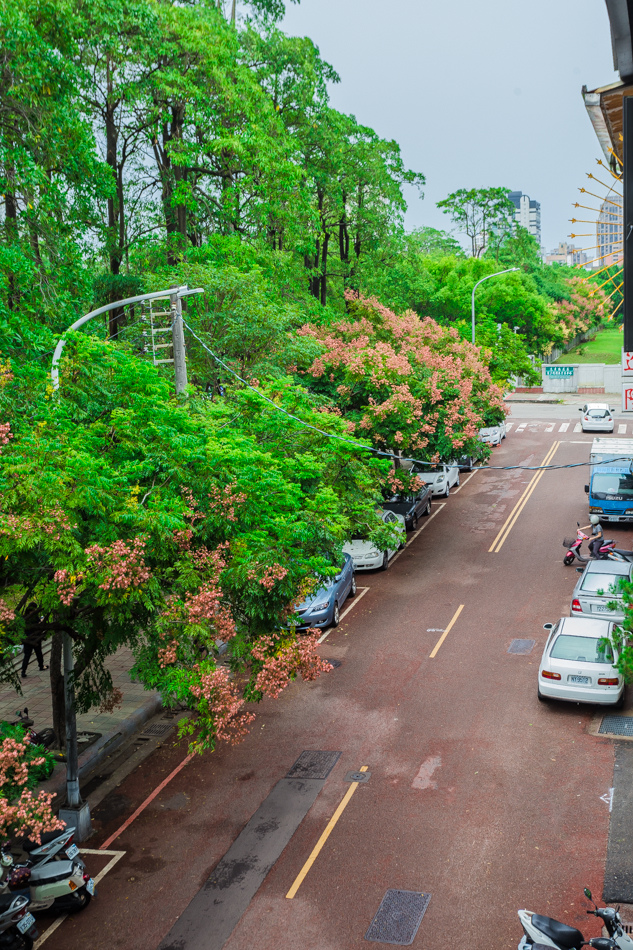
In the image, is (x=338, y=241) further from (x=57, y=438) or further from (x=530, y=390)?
(x=57, y=438)

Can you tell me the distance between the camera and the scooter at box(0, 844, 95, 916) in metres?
9.59

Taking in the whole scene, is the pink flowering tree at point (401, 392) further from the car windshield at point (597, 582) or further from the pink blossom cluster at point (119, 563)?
the pink blossom cluster at point (119, 563)

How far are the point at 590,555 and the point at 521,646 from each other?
641cm

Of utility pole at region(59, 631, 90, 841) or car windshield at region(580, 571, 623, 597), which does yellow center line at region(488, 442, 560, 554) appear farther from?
utility pole at region(59, 631, 90, 841)

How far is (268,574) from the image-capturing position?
10.7 metres

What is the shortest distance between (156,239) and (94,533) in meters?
20.8

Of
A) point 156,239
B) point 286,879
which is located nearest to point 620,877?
point 286,879

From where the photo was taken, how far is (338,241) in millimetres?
41312

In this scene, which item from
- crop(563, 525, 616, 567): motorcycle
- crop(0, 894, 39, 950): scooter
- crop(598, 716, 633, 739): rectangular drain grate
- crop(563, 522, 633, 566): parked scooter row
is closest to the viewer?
crop(0, 894, 39, 950): scooter

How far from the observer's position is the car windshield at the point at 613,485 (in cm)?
2584

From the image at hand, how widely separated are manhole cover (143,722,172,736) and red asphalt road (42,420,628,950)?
817 millimetres

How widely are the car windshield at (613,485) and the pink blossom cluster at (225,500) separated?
18.1m

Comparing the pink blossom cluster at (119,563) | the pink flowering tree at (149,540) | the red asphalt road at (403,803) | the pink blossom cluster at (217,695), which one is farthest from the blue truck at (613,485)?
the pink blossom cluster at (119,563)

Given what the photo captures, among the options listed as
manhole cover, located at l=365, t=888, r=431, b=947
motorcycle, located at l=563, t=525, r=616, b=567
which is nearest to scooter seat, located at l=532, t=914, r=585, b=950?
manhole cover, located at l=365, t=888, r=431, b=947
